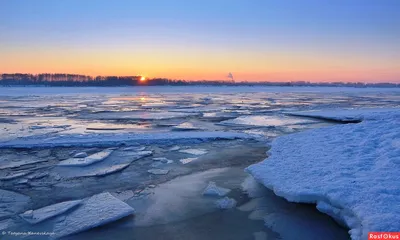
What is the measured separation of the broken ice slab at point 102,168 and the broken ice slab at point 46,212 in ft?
5.36

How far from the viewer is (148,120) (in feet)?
49.5

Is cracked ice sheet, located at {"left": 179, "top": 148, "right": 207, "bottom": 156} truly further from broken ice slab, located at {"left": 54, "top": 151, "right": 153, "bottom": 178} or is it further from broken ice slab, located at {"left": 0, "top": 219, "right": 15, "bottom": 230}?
broken ice slab, located at {"left": 0, "top": 219, "right": 15, "bottom": 230}

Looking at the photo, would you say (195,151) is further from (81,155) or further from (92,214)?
(92,214)

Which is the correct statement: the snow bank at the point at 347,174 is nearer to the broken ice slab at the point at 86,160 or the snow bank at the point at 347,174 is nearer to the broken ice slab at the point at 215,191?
the broken ice slab at the point at 215,191

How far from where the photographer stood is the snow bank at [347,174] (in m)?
4.02

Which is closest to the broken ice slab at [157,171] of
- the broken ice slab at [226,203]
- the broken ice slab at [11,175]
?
the broken ice slab at [226,203]

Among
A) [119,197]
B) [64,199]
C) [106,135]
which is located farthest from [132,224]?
[106,135]

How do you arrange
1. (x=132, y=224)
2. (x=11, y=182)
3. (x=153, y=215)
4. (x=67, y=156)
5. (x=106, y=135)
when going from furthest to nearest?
(x=106, y=135) → (x=67, y=156) → (x=11, y=182) → (x=153, y=215) → (x=132, y=224)

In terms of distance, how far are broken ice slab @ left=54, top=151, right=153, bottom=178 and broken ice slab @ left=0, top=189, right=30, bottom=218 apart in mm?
1164

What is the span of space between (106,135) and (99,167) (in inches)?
137

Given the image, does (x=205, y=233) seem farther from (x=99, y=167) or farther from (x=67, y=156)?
(x=67, y=156)

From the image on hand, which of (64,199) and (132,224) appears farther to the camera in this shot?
(64,199)

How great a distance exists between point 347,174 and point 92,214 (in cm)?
420

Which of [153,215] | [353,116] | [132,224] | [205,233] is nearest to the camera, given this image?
[205,233]
